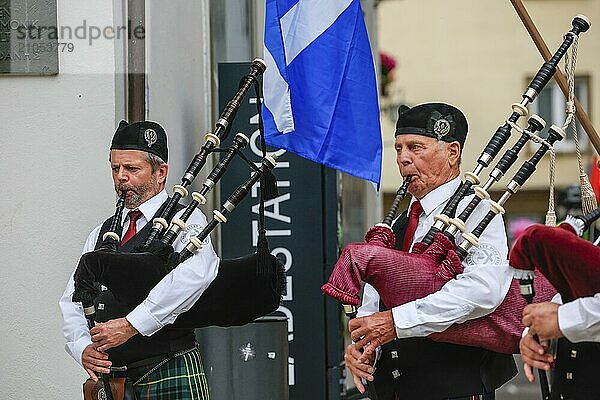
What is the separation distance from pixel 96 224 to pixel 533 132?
89.1 inches

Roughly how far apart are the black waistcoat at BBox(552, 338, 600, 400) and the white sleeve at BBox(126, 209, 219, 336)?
132 centimetres

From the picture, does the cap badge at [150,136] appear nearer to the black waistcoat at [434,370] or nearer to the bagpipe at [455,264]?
the bagpipe at [455,264]

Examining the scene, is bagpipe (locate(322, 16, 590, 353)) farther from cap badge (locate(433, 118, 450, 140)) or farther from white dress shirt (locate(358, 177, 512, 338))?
Answer: cap badge (locate(433, 118, 450, 140))

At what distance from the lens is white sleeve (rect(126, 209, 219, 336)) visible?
15.2 feet

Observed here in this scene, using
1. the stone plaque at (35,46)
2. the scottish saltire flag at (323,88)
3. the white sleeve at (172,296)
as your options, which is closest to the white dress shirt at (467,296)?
the white sleeve at (172,296)

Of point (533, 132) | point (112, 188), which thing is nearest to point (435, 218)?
point (533, 132)

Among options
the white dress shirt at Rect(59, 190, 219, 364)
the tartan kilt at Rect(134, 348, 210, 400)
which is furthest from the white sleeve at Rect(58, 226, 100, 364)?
the tartan kilt at Rect(134, 348, 210, 400)

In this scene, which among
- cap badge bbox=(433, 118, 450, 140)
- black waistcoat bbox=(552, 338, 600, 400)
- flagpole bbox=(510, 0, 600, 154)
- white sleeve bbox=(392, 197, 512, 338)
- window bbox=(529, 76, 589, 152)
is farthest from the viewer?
window bbox=(529, 76, 589, 152)

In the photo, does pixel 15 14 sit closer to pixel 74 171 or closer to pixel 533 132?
pixel 74 171

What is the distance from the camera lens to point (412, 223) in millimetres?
4719

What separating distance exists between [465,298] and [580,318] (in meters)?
0.53

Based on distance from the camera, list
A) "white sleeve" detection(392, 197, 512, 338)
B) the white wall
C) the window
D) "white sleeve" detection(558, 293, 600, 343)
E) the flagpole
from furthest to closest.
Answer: the window
the white wall
the flagpole
"white sleeve" detection(392, 197, 512, 338)
"white sleeve" detection(558, 293, 600, 343)

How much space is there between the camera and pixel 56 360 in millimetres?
5762

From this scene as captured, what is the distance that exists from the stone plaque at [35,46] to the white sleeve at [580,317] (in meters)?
2.90
